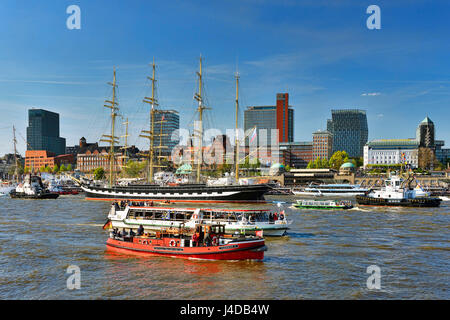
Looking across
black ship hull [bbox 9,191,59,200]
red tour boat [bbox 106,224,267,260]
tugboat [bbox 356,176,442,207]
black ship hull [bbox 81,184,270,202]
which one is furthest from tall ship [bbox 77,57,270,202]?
red tour boat [bbox 106,224,267,260]

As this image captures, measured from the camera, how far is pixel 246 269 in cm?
2922

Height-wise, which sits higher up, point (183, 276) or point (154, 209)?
point (154, 209)

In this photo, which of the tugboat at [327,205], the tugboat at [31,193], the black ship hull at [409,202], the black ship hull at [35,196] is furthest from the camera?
the tugboat at [31,193]

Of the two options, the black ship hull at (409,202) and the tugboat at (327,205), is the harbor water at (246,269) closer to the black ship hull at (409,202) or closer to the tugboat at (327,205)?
the tugboat at (327,205)

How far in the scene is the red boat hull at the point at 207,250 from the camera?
30625mm

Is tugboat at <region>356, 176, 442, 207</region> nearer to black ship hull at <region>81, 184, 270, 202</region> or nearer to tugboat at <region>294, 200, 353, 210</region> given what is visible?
tugboat at <region>294, 200, 353, 210</region>

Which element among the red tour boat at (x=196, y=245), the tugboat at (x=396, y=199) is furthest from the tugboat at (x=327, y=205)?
the red tour boat at (x=196, y=245)

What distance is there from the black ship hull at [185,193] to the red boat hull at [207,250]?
58263mm

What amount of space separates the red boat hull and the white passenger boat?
696 centimetres
